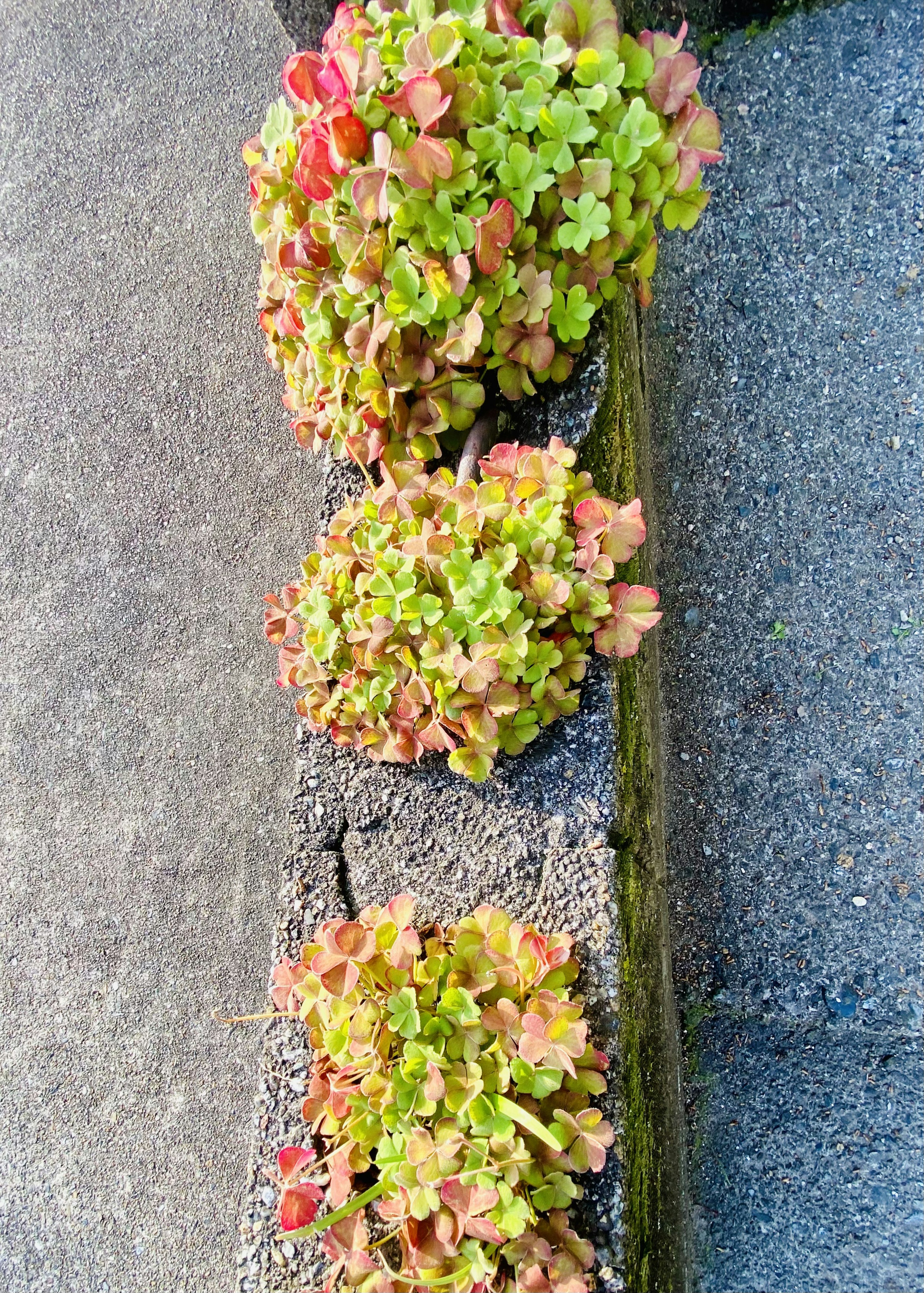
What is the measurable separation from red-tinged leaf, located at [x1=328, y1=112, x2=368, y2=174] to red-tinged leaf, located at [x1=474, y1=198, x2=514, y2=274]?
0.22m

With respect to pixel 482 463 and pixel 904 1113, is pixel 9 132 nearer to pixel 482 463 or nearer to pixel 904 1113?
pixel 482 463

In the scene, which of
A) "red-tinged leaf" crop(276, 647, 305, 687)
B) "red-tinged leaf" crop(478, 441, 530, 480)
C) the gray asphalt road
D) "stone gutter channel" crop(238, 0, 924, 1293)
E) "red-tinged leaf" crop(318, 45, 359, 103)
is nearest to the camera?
Answer: "red-tinged leaf" crop(318, 45, 359, 103)

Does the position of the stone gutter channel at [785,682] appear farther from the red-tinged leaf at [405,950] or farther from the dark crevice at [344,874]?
the red-tinged leaf at [405,950]

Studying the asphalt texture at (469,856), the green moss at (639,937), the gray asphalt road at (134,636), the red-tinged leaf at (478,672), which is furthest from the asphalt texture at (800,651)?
the gray asphalt road at (134,636)

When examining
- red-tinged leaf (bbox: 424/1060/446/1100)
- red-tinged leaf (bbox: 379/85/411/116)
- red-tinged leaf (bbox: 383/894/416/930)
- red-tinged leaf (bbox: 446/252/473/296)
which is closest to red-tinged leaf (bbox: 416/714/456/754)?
red-tinged leaf (bbox: 383/894/416/930)

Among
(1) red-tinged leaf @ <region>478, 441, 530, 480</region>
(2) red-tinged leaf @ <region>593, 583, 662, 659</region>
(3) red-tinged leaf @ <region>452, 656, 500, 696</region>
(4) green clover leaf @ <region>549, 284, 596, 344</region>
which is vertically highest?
(4) green clover leaf @ <region>549, 284, 596, 344</region>

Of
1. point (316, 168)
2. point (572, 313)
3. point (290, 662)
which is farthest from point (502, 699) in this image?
point (316, 168)

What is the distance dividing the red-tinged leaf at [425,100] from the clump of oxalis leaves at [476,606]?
1.65 ft

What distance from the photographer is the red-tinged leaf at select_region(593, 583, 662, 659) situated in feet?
4.39

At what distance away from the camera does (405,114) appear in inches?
50.8

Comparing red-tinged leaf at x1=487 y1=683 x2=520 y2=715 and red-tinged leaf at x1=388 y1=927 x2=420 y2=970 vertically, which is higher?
red-tinged leaf at x1=487 y1=683 x2=520 y2=715

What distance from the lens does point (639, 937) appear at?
59.4 inches

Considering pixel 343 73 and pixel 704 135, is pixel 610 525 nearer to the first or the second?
pixel 704 135

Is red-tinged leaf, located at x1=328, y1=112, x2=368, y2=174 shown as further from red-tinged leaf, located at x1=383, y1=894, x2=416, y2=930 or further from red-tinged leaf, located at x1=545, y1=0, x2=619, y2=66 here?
red-tinged leaf, located at x1=383, y1=894, x2=416, y2=930
